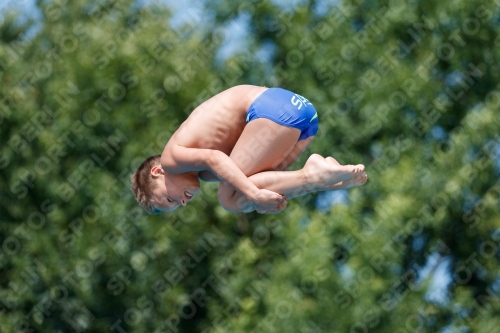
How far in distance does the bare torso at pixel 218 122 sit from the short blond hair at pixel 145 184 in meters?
0.35

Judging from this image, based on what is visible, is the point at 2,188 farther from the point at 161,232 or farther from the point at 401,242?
the point at 401,242

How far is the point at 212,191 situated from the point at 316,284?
2.68 m

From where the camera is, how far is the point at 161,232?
15.5 meters

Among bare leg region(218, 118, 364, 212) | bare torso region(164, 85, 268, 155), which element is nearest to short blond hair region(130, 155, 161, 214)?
bare torso region(164, 85, 268, 155)

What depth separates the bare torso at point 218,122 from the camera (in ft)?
19.0

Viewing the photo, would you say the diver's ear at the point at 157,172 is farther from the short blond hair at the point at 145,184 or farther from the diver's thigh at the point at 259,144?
the diver's thigh at the point at 259,144

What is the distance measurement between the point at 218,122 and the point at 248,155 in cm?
28

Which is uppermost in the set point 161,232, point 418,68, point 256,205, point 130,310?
point 256,205

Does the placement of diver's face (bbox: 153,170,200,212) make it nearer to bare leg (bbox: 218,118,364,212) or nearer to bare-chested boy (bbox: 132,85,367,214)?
bare-chested boy (bbox: 132,85,367,214)

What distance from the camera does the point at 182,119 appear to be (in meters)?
16.0

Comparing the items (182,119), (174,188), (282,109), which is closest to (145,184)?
(174,188)

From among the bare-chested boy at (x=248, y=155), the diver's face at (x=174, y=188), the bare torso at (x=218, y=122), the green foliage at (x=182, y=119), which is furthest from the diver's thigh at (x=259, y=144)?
the green foliage at (x=182, y=119)

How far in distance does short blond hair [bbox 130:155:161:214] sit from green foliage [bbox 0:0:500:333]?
323 inches

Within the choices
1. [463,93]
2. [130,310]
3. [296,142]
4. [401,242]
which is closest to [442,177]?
[401,242]
